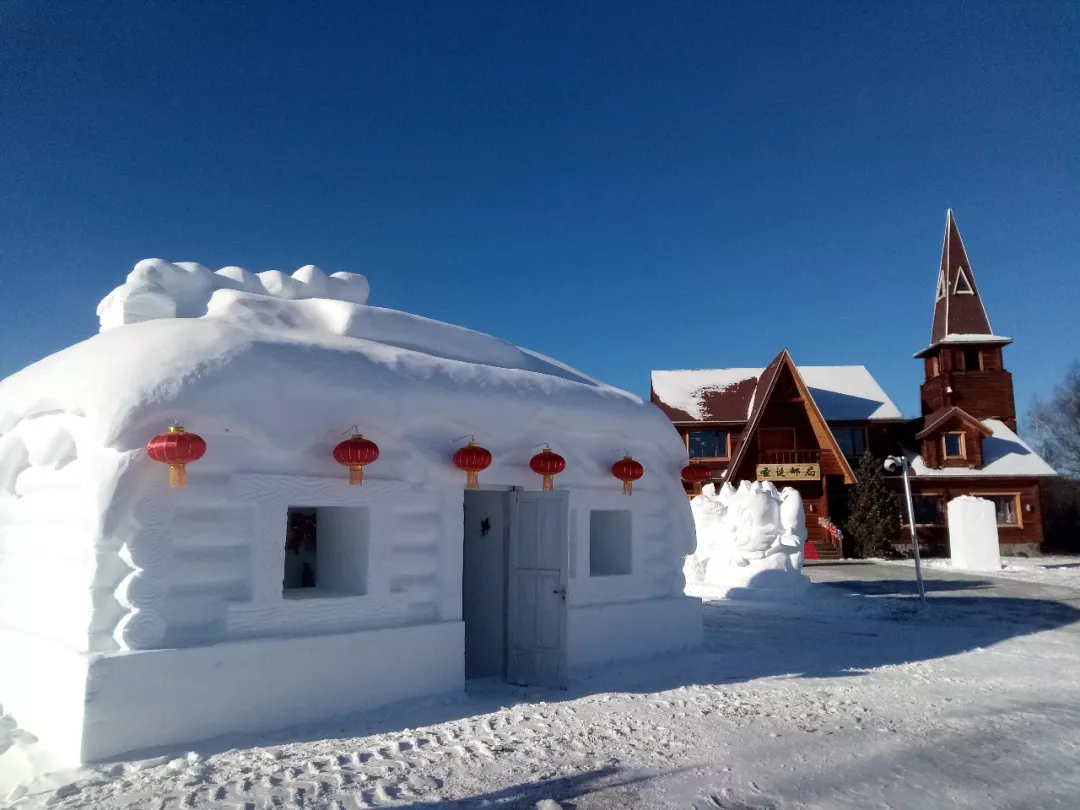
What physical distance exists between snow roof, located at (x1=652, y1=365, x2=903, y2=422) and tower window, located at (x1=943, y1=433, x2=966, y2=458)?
1895mm

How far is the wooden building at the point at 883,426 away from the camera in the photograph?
28.0 m

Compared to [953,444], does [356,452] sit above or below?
below

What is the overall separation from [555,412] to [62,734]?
202 inches

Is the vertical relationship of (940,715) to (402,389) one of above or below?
below

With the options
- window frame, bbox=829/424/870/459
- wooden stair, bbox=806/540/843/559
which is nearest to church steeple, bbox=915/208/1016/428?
window frame, bbox=829/424/870/459

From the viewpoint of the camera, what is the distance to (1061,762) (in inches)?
231

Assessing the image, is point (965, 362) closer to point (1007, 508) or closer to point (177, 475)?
point (1007, 508)

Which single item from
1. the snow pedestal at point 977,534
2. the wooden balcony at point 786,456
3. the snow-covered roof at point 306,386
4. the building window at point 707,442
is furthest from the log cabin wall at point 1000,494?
the snow-covered roof at point 306,386

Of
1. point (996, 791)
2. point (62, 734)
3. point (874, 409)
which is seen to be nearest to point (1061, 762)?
point (996, 791)

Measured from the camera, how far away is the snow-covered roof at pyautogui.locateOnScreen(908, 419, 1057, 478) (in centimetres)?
2862

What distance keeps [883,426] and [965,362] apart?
183 inches

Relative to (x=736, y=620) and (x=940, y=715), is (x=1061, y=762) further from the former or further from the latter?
(x=736, y=620)

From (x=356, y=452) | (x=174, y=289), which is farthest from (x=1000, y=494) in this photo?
(x=174, y=289)

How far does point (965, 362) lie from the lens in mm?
31625
